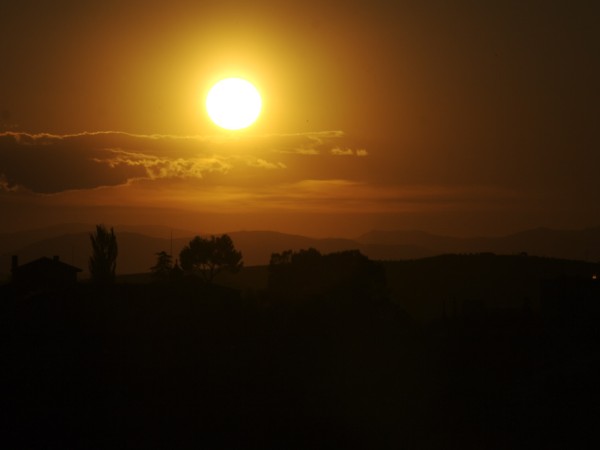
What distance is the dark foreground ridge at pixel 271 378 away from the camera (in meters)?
27.3

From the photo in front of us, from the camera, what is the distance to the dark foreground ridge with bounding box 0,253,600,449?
89.6 ft

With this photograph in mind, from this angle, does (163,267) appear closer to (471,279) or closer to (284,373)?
(471,279)

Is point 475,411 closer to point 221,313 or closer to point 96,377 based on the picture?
point 96,377

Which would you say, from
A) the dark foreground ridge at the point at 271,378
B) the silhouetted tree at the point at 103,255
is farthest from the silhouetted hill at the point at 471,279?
the dark foreground ridge at the point at 271,378

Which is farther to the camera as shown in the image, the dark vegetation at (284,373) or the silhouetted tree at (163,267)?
the silhouetted tree at (163,267)

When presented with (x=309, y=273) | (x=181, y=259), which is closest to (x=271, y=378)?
(x=309, y=273)

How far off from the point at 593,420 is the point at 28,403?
17012 millimetres

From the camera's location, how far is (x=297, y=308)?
5244 centimetres

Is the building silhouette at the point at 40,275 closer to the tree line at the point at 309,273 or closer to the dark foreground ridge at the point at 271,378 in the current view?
the tree line at the point at 309,273

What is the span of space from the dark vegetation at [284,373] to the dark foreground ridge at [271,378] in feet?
0.27

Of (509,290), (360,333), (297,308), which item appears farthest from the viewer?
(509,290)

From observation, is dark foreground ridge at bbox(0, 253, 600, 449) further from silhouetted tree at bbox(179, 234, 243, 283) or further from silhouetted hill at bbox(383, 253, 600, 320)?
silhouetted hill at bbox(383, 253, 600, 320)

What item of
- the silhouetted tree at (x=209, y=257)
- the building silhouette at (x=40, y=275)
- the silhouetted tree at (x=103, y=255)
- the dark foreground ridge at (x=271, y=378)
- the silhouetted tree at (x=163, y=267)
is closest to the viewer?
the dark foreground ridge at (x=271, y=378)

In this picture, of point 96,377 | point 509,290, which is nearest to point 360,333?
point 96,377
